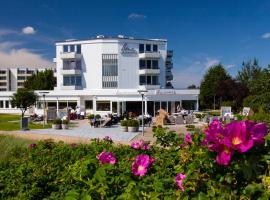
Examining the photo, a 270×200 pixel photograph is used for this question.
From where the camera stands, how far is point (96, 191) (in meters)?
3.35

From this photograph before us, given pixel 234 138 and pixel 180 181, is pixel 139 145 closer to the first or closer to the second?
pixel 180 181

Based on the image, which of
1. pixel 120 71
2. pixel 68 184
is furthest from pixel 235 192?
pixel 120 71

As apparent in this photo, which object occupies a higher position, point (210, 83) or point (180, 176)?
point (210, 83)

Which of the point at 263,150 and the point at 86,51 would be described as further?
the point at 86,51

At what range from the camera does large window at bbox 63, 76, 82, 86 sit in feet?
206

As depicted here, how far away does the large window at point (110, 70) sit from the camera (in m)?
61.5

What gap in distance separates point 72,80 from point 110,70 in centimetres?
630

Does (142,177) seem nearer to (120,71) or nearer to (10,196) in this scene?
(10,196)

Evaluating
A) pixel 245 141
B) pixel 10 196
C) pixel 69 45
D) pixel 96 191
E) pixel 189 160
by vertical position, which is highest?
pixel 69 45

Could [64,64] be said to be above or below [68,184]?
above

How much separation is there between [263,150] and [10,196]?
146 inches

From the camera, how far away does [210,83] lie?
6762 centimetres

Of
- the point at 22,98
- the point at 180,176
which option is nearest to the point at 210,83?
the point at 22,98

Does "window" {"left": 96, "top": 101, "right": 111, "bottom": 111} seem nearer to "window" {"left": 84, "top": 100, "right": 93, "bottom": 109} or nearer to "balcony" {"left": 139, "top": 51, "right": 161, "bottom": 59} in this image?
"window" {"left": 84, "top": 100, "right": 93, "bottom": 109}
